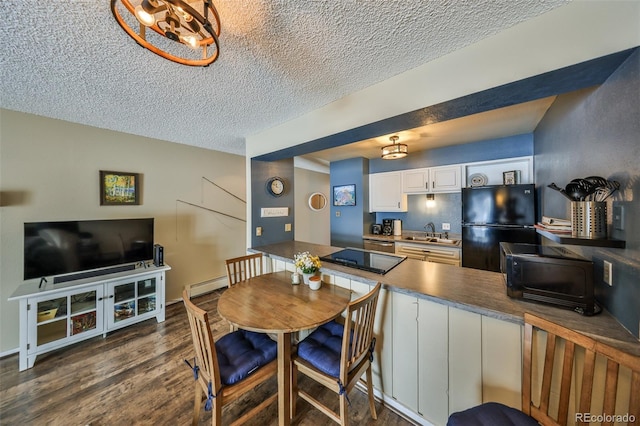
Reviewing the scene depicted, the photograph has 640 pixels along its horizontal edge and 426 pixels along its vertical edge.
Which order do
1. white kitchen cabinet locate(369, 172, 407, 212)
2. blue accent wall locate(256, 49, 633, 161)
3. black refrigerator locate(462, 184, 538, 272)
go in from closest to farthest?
1. blue accent wall locate(256, 49, 633, 161)
2. black refrigerator locate(462, 184, 538, 272)
3. white kitchen cabinet locate(369, 172, 407, 212)

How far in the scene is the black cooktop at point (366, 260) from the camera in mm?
1738

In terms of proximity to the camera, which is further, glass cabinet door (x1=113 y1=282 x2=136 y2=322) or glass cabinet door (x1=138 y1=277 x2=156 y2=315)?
glass cabinet door (x1=138 y1=277 x2=156 y2=315)

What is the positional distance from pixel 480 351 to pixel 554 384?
299 mm

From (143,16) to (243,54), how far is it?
2.08ft

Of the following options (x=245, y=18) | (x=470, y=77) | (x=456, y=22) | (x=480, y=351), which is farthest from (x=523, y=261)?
(x=245, y=18)

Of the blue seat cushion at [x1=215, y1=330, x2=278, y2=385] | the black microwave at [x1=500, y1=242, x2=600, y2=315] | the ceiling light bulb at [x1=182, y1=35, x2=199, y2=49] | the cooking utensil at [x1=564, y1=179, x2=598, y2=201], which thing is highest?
the ceiling light bulb at [x1=182, y1=35, x2=199, y2=49]

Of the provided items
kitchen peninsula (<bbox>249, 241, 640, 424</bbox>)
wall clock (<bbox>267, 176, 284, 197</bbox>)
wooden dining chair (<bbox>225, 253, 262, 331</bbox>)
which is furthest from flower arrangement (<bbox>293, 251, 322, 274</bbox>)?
wall clock (<bbox>267, 176, 284, 197</bbox>)

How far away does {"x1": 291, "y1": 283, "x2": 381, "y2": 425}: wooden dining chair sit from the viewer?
1190 millimetres

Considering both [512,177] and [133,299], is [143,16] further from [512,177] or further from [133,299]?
[512,177]

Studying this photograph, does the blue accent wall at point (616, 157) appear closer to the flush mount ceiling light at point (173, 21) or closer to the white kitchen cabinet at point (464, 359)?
the white kitchen cabinet at point (464, 359)

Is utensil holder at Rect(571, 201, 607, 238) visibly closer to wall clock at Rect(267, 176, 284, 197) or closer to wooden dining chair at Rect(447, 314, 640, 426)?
wooden dining chair at Rect(447, 314, 640, 426)

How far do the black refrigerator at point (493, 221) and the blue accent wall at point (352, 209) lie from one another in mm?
1657

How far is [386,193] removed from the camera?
12.9ft

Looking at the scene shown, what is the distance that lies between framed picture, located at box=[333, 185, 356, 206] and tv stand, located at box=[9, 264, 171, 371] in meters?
3.11
